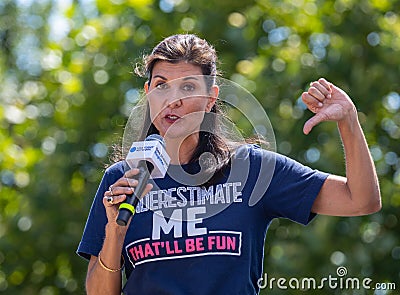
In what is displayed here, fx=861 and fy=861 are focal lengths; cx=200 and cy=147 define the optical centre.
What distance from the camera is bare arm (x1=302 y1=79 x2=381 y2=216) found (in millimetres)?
2250

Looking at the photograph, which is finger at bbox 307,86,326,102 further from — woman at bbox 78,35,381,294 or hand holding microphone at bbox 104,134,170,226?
hand holding microphone at bbox 104,134,170,226

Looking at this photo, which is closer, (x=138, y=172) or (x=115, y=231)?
(x=138, y=172)

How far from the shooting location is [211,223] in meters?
2.40

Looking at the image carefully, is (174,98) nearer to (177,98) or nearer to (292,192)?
(177,98)

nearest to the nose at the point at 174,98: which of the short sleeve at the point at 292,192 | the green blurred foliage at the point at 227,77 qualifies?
the short sleeve at the point at 292,192

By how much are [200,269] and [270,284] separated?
233 centimetres

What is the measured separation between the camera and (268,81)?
205 inches

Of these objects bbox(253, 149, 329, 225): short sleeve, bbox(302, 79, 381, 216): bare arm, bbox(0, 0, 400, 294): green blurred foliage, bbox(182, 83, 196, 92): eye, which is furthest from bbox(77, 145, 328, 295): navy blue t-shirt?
bbox(0, 0, 400, 294): green blurred foliage

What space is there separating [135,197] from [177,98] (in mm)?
410

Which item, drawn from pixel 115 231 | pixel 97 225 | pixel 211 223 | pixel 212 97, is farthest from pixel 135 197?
pixel 212 97

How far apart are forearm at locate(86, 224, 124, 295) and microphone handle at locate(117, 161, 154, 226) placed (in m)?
0.20

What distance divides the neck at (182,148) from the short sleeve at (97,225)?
16 centimetres

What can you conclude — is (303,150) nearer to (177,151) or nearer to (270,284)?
(270,284)

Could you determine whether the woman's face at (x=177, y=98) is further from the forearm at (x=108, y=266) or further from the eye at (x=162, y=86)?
the forearm at (x=108, y=266)
